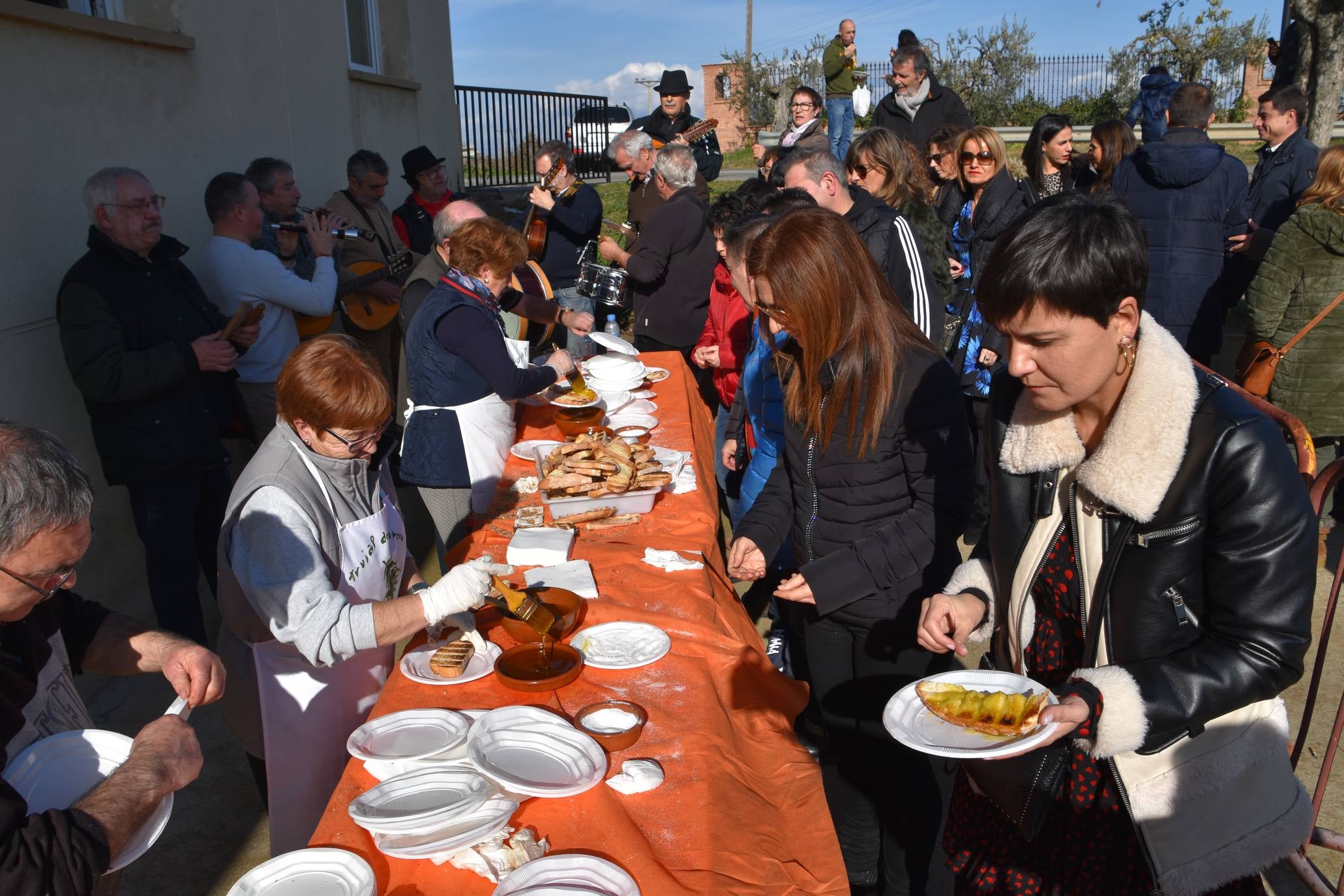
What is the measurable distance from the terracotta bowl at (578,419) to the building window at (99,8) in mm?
3059

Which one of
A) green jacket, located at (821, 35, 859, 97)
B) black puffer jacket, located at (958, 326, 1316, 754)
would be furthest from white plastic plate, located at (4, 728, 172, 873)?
green jacket, located at (821, 35, 859, 97)

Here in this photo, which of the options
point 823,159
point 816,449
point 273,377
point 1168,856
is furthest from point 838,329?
point 273,377

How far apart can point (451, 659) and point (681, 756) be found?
2.16ft

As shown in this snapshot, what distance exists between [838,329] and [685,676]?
1.01m

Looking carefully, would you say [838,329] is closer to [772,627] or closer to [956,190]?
[772,627]

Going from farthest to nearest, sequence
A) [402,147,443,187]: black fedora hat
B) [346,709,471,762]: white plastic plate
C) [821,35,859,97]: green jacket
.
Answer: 1. [821,35,859,97]: green jacket
2. [402,147,443,187]: black fedora hat
3. [346,709,471,762]: white plastic plate

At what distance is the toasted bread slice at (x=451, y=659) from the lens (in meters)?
2.25

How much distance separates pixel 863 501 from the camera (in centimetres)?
252

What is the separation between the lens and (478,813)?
172 cm

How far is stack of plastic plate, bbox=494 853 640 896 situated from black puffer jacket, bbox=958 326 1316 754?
2.91 ft

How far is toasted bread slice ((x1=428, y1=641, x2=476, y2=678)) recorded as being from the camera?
225 centimetres

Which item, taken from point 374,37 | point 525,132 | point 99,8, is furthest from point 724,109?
point 99,8

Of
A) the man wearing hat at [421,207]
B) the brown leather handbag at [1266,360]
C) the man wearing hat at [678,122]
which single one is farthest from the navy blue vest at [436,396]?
the man wearing hat at [678,122]

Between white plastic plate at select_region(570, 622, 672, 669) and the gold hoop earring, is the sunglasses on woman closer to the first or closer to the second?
white plastic plate at select_region(570, 622, 672, 669)
